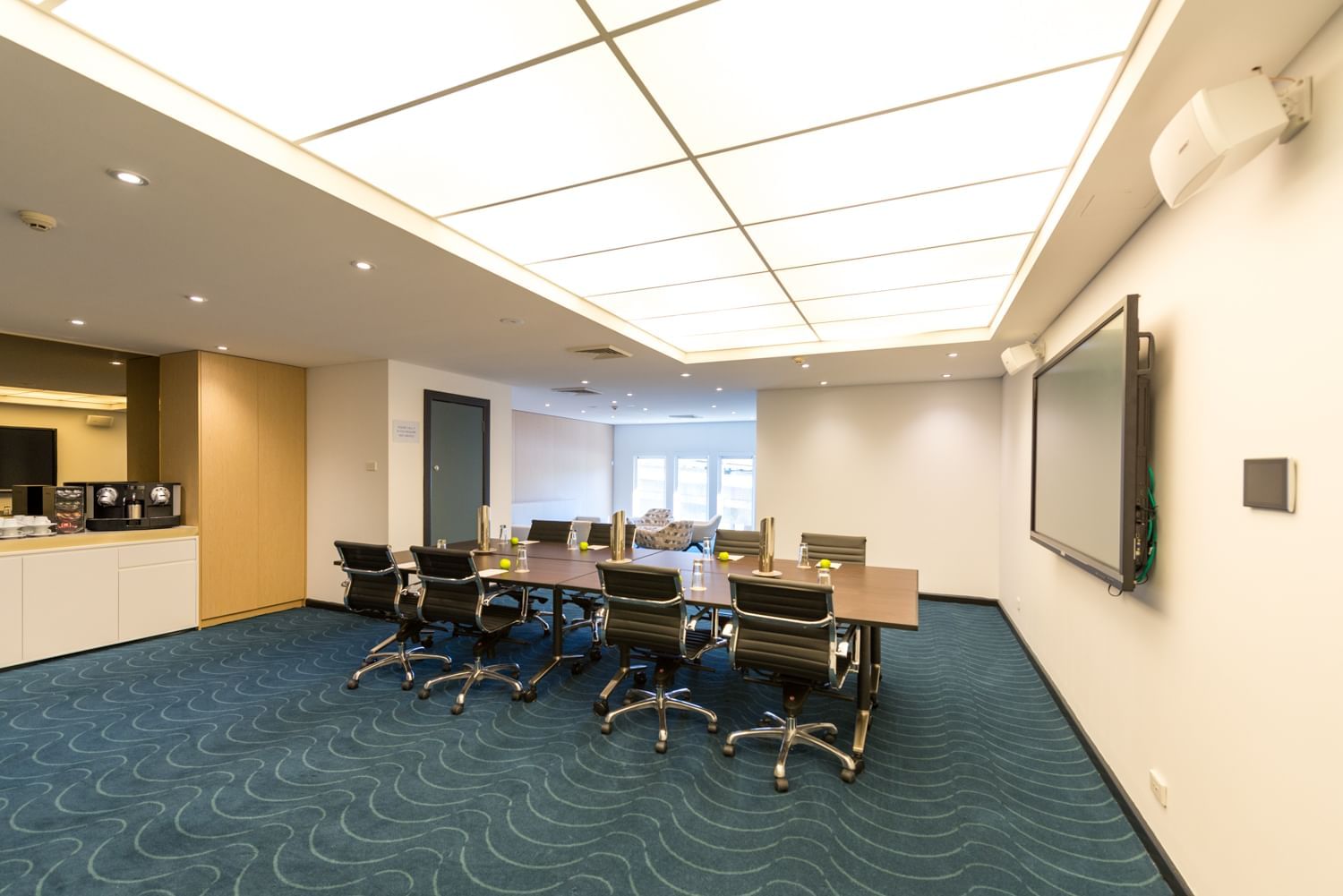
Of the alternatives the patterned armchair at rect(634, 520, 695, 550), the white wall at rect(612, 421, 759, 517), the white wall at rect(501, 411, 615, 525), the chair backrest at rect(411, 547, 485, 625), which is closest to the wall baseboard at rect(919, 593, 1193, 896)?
the chair backrest at rect(411, 547, 485, 625)

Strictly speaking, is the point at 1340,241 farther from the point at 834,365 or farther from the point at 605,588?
the point at 834,365

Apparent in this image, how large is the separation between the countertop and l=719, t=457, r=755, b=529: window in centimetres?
968

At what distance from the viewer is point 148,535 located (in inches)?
194

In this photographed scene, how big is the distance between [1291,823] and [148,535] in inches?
279

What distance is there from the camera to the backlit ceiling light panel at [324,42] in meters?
1.57

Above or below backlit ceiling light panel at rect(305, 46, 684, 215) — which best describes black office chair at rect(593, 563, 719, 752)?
below

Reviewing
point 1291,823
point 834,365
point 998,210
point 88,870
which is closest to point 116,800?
point 88,870

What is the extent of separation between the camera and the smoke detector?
7.86ft

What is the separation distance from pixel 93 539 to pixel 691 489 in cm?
1044

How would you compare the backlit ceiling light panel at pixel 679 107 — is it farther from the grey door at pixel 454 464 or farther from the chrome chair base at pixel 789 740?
the grey door at pixel 454 464

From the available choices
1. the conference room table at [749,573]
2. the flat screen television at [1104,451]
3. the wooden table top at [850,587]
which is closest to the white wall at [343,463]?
the conference room table at [749,573]

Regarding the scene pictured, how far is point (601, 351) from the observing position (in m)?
5.19

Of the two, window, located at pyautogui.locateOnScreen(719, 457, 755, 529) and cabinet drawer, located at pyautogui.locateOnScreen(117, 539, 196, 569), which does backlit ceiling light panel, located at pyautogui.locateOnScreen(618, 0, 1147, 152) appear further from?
window, located at pyautogui.locateOnScreen(719, 457, 755, 529)

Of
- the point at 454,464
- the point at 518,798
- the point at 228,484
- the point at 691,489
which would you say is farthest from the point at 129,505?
the point at 691,489
